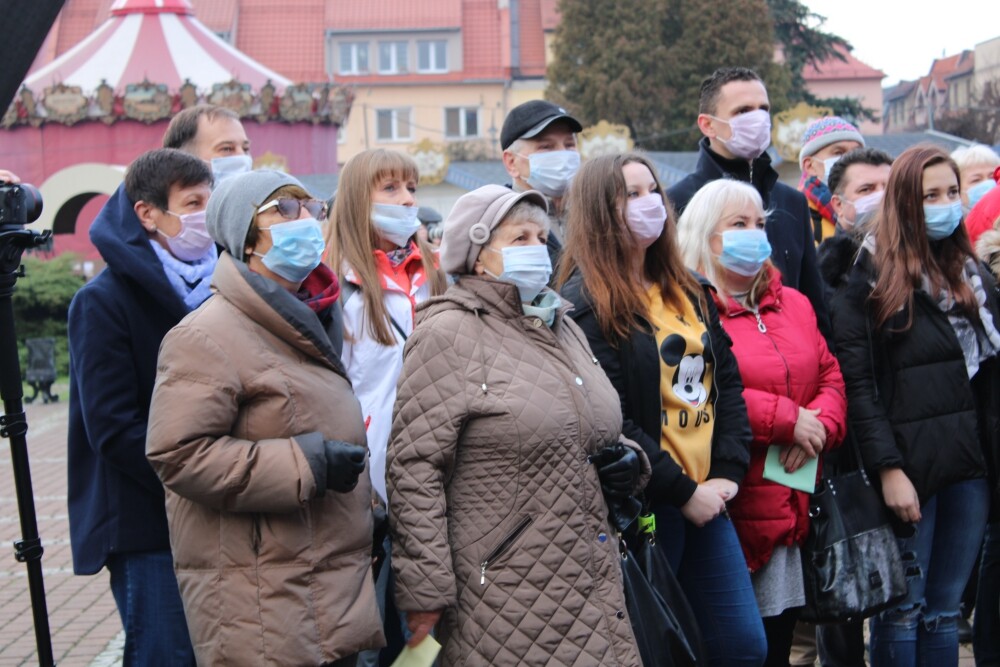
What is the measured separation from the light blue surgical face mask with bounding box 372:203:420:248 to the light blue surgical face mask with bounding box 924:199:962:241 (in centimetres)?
197

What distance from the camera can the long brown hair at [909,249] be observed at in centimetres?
478

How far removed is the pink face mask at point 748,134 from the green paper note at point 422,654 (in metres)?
2.81

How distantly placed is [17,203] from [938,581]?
3.47 metres

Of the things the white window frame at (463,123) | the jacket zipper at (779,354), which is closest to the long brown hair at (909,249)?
the jacket zipper at (779,354)

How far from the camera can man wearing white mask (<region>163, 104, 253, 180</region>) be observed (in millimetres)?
5066

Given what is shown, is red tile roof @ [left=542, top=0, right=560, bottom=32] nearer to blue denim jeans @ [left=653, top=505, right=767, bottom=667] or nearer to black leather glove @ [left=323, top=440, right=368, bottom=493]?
blue denim jeans @ [left=653, top=505, right=767, bottom=667]

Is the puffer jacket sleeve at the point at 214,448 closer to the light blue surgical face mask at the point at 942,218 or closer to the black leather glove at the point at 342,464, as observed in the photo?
the black leather glove at the point at 342,464

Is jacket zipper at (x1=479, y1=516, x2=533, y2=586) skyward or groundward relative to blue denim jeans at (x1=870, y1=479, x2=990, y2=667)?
skyward

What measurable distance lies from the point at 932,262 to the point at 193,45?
26680mm

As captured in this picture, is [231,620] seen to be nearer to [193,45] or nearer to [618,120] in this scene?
[193,45]

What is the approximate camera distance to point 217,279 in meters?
3.56

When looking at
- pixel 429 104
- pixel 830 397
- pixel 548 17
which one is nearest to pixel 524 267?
pixel 830 397

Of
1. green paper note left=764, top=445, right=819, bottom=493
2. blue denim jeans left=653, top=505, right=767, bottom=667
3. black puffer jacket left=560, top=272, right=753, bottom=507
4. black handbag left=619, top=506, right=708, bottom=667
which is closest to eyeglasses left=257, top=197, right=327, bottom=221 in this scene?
black puffer jacket left=560, top=272, right=753, bottom=507

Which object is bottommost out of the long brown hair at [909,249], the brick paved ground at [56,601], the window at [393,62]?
the brick paved ground at [56,601]
